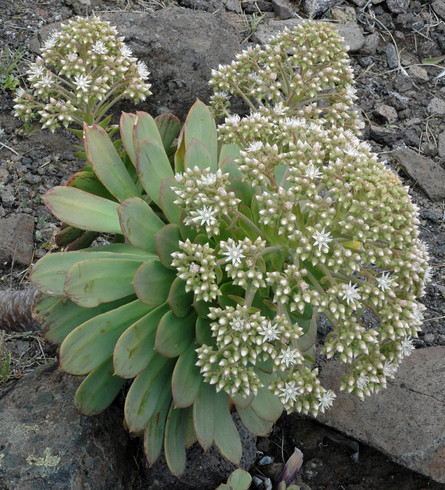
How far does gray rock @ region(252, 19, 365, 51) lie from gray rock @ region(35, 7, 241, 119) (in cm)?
71

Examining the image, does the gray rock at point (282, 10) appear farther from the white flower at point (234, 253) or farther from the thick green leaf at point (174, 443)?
the thick green leaf at point (174, 443)

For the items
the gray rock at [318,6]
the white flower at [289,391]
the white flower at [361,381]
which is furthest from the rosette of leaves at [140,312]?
the gray rock at [318,6]

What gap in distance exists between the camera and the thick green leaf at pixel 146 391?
2637mm

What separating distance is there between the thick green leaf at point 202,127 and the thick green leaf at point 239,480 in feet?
5.05

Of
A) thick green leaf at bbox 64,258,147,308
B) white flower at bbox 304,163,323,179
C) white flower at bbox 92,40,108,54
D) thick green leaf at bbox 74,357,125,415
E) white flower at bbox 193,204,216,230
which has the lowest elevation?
thick green leaf at bbox 74,357,125,415

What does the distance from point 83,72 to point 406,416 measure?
260 cm

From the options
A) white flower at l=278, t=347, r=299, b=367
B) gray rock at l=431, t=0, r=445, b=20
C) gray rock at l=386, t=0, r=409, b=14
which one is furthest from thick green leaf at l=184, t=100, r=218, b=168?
gray rock at l=431, t=0, r=445, b=20

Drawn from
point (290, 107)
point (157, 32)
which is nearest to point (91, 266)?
point (290, 107)

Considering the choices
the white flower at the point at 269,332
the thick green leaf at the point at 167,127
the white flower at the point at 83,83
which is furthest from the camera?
the thick green leaf at the point at 167,127

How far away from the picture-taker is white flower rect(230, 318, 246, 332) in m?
2.33

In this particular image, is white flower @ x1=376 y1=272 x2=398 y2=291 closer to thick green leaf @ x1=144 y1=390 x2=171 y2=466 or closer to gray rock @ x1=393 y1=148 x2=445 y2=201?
thick green leaf @ x1=144 y1=390 x2=171 y2=466

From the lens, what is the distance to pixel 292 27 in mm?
5172

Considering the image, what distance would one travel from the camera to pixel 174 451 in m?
2.77

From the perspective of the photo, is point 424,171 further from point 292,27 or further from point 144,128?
point 144,128
